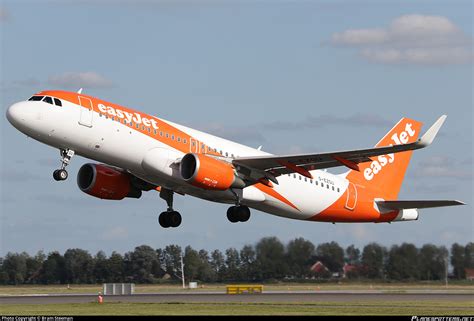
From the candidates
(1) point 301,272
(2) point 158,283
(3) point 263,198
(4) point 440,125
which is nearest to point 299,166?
(3) point 263,198

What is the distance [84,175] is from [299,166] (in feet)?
34.2

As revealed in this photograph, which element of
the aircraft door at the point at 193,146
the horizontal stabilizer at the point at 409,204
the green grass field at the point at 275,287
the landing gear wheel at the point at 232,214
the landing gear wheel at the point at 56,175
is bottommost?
the green grass field at the point at 275,287

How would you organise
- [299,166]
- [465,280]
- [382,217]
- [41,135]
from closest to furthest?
[41,135]
[299,166]
[382,217]
[465,280]

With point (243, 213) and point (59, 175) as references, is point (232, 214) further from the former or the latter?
point (59, 175)

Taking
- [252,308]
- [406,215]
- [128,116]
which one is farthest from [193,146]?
[406,215]

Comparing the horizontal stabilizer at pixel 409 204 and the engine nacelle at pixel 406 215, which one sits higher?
the horizontal stabilizer at pixel 409 204

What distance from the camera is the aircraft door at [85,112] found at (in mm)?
41281

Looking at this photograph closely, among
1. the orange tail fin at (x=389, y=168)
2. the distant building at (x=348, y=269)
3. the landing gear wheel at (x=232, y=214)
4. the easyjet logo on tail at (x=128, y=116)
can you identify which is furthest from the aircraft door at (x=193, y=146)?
the distant building at (x=348, y=269)

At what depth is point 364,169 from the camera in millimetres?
53531

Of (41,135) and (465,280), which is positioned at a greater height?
(41,135)

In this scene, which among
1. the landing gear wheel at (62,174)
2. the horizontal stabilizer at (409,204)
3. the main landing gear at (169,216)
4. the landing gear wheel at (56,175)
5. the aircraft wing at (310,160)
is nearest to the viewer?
the landing gear wheel at (56,175)

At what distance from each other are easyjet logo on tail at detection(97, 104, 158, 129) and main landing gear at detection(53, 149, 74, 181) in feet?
7.40

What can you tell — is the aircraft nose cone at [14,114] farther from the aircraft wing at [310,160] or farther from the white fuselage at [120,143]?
the aircraft wing at [310,160]

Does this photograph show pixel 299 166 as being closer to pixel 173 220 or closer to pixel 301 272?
pixel 173 220
